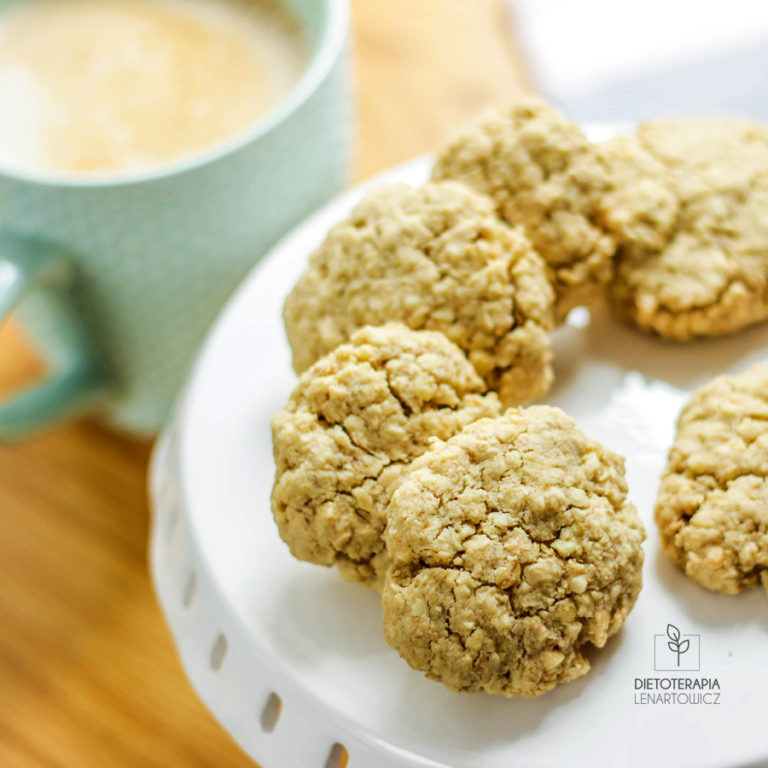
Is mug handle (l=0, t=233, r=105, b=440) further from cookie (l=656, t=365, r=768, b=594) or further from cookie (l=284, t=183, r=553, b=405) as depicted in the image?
cookie (l=656, t=365, r=768, b=594)

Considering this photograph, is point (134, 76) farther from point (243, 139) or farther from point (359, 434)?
point (359, 434)

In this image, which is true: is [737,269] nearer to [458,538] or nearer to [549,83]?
[458,538]

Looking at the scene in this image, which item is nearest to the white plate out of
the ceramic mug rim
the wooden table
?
the ceramic mug rim

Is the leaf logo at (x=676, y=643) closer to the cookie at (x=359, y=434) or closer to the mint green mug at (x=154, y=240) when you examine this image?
the cookie at (x=359, y=434)

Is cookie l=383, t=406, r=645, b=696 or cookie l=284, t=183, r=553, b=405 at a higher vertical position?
cookie l=284, t=183, r=553, b=405

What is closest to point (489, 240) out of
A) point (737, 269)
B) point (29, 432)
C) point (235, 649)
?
point (737, 269)

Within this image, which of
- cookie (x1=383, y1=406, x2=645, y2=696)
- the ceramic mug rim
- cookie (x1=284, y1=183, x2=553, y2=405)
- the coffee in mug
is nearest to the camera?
cookie (x1=383, y1=406, x2=645, y2=696)

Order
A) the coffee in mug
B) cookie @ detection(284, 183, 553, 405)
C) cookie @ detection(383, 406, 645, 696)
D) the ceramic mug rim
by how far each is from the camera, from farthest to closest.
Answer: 1. the coffee in mug
2. the ceramic mug rim
3. cookie @ detection(284, 183, 553, 405)
4. cookie @ detection(383, 406, 645, 696)
